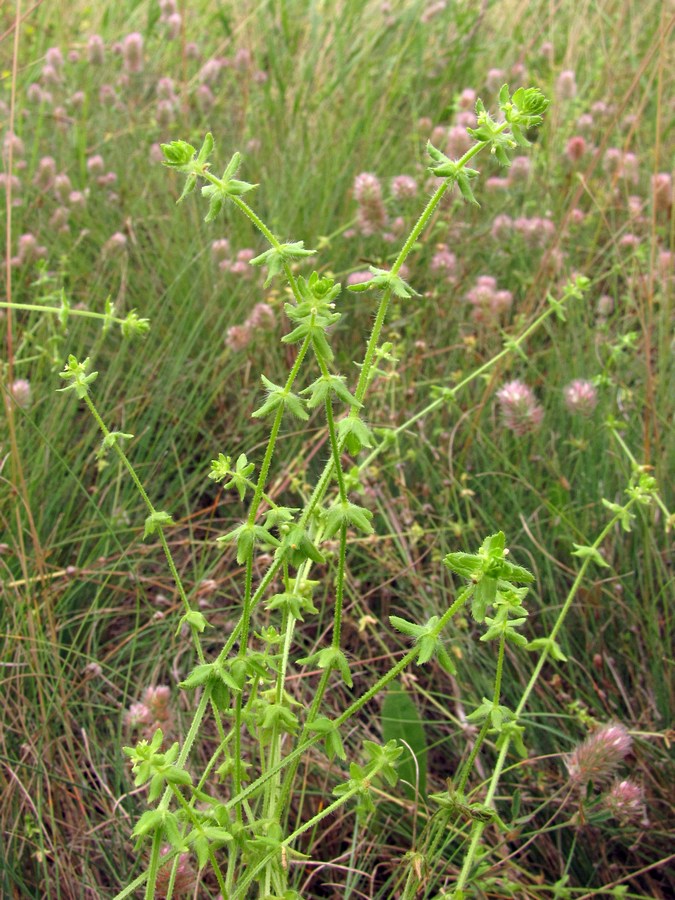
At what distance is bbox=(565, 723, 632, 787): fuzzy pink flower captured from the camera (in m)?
1.35

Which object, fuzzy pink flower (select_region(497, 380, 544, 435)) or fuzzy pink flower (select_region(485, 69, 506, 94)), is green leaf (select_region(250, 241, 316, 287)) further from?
fuzzy pink flower (select_region(485, 69, 506, 94))

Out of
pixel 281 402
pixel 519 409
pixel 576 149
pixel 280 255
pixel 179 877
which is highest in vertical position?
pixel 280 255

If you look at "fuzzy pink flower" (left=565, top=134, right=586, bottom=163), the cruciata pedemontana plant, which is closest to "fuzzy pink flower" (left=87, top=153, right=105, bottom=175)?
"fuzzy pink flower" (left=565, top=134, right=586, bottom=163)

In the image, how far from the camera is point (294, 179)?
2.60 meters

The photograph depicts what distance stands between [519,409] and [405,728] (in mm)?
646

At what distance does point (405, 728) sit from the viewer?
152cm

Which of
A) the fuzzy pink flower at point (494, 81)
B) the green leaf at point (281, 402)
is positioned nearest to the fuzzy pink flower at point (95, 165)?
the fuzzy pink flower at point (494, 81)

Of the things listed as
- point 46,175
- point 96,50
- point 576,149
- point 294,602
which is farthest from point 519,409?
point 96,50

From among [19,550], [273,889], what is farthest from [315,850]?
[19,550]

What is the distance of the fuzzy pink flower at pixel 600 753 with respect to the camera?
135 centimetres

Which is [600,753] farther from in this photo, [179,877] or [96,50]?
[96,50]

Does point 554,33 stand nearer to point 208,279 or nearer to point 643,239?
point 643,239

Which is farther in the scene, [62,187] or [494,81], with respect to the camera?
[494,81]

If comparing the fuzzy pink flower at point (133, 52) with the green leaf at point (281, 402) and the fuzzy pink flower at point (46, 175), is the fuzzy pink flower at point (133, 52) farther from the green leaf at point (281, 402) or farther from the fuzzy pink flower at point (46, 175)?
the green leaf at point (281, 402)
